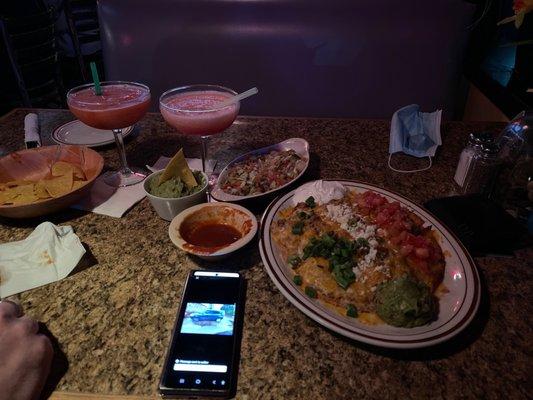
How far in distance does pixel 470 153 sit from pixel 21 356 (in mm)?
1517

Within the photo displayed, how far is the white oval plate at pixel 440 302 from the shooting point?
0.82 m

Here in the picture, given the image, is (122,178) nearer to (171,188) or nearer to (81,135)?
(171,188)

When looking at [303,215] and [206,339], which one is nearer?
[206,339]

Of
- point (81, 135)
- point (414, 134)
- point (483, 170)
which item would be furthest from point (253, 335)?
point (81, 135)

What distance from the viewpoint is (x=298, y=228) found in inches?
43.9

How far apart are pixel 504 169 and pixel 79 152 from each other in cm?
162

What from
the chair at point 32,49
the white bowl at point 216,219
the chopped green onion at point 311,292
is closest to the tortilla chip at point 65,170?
the white bowl at point 216,219

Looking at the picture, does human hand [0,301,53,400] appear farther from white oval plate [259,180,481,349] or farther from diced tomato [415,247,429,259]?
diced tomato [415,247,429,259]

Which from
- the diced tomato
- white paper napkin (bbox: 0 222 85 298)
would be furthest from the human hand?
the diced tomato

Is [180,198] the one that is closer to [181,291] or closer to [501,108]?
[181,291]

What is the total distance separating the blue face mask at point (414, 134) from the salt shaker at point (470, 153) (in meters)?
0.19

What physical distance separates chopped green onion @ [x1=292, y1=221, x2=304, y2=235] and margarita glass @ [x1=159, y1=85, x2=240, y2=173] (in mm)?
566

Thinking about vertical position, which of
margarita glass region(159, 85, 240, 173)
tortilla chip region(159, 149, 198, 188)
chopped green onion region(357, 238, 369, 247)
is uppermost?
margarita glass region(159, 85, 240, 173)

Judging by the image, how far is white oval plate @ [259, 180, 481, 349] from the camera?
817mm
